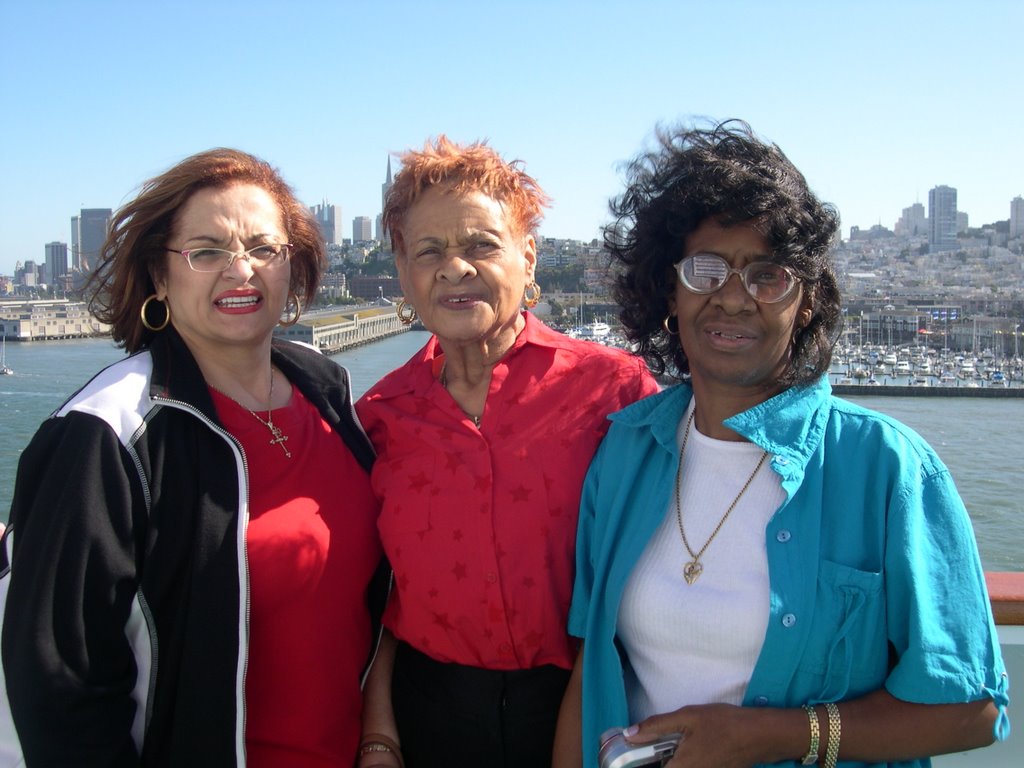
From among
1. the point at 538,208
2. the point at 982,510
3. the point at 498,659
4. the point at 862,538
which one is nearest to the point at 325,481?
the point at 498,659

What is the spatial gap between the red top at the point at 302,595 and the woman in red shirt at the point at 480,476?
0.06 meters

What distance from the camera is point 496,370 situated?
1.46 meters

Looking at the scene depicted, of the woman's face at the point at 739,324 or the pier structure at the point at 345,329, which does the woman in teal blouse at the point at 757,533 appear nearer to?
the woman's face at the point at 739,324

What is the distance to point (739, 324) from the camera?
1.16 meters

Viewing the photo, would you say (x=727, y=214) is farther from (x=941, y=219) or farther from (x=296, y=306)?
(x=941, y=219)

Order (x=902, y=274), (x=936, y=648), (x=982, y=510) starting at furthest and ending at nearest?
(x=902, y=274), (x=982, y=510), (x=936, y=648)

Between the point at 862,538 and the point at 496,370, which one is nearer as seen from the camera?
the point at 862,538

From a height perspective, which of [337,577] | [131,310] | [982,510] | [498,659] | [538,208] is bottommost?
[982,510]

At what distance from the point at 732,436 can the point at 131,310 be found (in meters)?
0.93

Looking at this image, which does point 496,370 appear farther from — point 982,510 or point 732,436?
point 982,510

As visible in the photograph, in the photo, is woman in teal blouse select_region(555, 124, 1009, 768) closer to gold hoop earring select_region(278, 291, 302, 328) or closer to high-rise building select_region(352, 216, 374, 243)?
gold hoop earring select_region(278, 291, 302, 328)

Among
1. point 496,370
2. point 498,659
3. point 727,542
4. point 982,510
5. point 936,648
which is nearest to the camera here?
point 936,648

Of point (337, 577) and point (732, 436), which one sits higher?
point (732, 436)

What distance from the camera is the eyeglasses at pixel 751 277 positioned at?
1134mm
